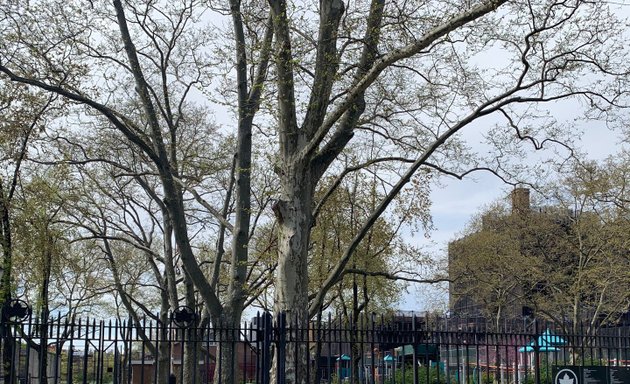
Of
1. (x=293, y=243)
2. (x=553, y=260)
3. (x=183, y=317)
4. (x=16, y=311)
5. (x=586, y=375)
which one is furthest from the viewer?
(x=553, y=260)

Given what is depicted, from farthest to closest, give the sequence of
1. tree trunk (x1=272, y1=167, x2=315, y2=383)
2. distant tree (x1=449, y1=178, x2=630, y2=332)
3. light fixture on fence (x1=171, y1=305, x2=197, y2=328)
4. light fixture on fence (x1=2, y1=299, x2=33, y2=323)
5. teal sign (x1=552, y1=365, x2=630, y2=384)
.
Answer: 1. distant tree (x1=449, y1=178, x2=630, y2=332)
2. tree trunk (x1=272, y1=167, x2=315, y2=383)
3. teal sign (x1=552, y1=365, x2=630, y2=384)
4. light fixture on fence (x1=171, y1=305, x2=197, y2=328)
5. light fixture on fence (x1=2, y1=299, x2=33, y2=323)

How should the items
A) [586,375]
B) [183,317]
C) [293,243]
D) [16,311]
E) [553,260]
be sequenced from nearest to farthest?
[16,311], [183,317], [586,375], [293,243], [553,260]

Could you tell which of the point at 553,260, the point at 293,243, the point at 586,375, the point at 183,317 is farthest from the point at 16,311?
the point at 553,260

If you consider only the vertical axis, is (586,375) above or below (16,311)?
below

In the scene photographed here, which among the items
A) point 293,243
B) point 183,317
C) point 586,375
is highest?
point 293,243

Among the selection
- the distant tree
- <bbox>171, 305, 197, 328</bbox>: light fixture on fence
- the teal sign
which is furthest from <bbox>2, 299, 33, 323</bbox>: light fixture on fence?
the distant tree

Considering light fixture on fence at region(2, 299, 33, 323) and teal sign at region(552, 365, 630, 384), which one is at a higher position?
light fixture on fence at region(2, 299, 33, 323)

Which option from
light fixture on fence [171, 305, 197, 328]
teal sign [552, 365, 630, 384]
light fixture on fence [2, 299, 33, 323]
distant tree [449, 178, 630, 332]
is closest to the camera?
light fixture on fence [2, 299, 33, 323]

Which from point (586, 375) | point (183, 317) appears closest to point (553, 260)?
point (586, 375)

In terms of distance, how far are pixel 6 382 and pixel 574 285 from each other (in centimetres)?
2610

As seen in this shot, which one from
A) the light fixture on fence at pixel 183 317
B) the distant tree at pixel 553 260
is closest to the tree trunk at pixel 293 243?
the light fixture on fence at pixel 183 317

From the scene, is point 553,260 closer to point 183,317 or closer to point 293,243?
point 293,243

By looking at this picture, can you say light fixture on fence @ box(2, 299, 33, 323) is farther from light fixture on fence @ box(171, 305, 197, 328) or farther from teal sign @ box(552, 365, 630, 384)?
teal sign @ box(552, 365, 630, 384)

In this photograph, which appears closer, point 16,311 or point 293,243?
point 16,311
